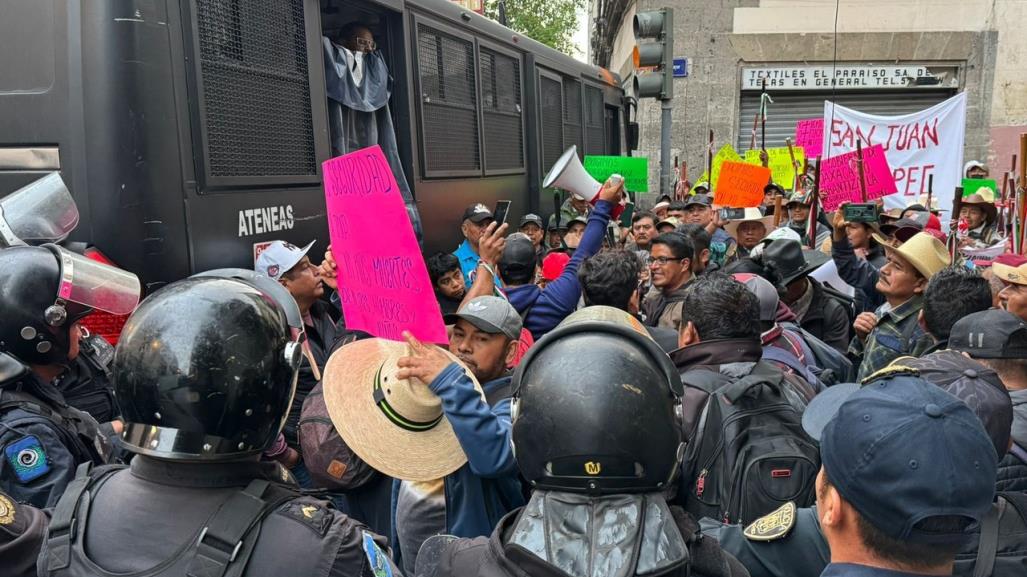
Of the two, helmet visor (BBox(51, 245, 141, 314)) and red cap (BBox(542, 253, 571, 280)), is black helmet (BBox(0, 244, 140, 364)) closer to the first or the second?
helmet visor (BBox(51, 245, 141, 314))

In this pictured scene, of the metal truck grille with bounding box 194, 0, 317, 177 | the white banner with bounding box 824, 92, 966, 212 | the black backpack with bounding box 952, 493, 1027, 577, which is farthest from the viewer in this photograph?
the white banner with bounding box 824, 92, 966, 212

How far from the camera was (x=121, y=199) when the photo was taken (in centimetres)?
368

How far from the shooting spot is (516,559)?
158 cm

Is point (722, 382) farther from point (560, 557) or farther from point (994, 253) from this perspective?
point (994, 253)

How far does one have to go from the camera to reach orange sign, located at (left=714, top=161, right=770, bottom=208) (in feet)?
26.5

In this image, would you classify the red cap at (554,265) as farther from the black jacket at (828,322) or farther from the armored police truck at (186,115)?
the black jacket at (828,322)

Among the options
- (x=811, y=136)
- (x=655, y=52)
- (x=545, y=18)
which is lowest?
(x=811, y=136)

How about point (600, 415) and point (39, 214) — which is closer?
point (600, 415)

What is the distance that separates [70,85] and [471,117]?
361 cm

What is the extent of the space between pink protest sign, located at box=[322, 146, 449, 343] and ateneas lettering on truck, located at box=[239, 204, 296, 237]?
51.3 inches

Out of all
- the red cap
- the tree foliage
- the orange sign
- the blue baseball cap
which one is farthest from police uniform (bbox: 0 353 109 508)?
the tree foliage

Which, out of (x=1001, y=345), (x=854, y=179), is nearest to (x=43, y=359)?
(x=1001, y=345)

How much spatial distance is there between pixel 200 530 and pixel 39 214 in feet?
7.70

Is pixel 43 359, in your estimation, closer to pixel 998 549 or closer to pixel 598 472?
pixel 598 472
